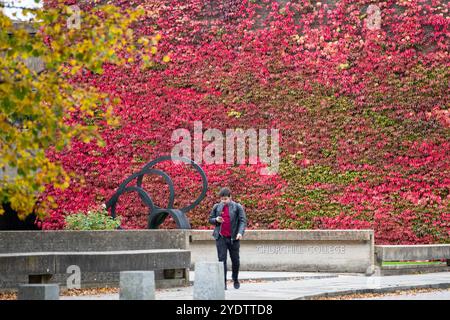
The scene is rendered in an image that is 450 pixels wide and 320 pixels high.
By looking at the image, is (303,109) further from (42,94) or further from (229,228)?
(42,94)

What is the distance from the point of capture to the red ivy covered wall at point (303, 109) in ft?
72.1

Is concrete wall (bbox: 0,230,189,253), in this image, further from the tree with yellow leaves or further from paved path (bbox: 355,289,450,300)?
the tree with yellow leaves

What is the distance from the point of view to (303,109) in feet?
75.8

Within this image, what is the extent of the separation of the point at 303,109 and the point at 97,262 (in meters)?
10.3

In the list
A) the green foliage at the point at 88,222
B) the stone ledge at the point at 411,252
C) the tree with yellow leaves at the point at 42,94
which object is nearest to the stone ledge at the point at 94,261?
the green foliage at the point at 88,222

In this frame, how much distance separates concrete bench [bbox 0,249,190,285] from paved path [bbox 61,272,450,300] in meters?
0.40

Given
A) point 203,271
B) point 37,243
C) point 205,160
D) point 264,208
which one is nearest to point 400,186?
point 264,208

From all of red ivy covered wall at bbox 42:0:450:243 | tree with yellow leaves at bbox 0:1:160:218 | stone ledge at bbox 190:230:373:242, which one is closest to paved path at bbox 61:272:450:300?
stone ledge at bbox 190:230:373:242

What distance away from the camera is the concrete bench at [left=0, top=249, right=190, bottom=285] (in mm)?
13023

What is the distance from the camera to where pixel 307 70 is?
23.3 metres

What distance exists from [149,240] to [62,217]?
29.9 ft

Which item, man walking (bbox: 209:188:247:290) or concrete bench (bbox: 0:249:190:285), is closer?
concrete bench (bbox: 0:249:190:285)

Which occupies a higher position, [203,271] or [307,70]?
[307,70]
